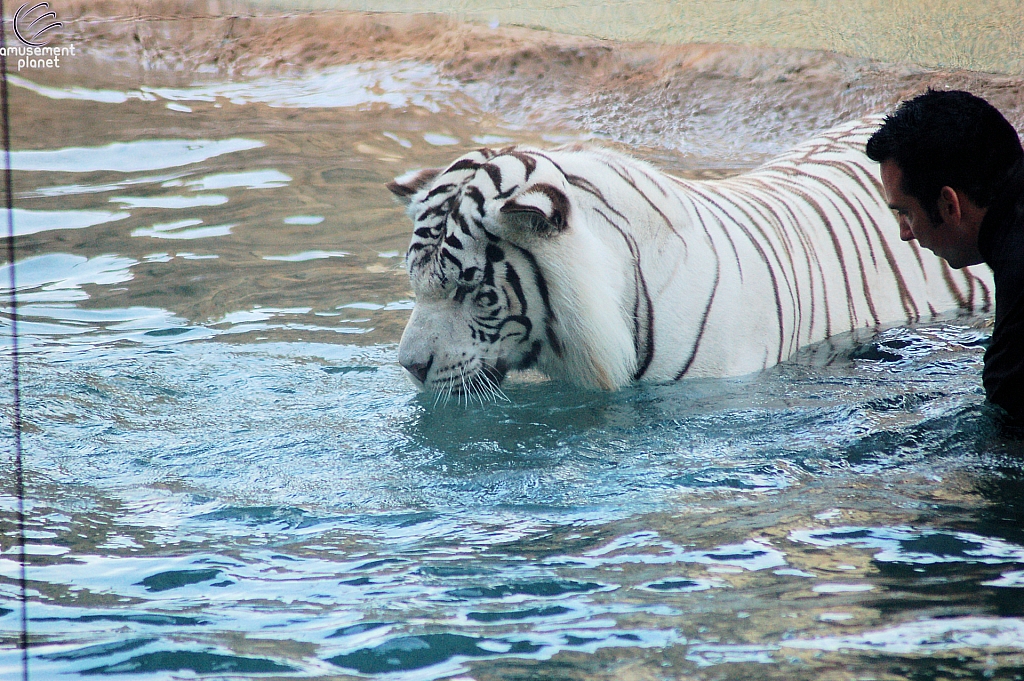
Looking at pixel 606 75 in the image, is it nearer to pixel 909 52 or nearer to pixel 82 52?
pixel 909 52

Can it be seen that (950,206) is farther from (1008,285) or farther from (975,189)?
(1008,285)

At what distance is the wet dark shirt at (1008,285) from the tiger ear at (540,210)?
1.16 m

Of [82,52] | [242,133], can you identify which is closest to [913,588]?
[242,133]

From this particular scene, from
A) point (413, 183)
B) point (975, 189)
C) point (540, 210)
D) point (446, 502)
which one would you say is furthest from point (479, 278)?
point (975, 189)

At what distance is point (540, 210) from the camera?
10.1ft

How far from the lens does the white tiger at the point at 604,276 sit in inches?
127

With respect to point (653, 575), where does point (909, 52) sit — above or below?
above

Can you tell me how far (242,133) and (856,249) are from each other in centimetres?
472

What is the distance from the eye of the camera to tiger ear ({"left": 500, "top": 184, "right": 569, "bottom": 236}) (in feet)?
10.1

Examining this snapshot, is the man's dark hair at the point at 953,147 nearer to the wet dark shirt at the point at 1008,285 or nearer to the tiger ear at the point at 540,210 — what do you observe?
the wet dark shirt at the point at 1008,285

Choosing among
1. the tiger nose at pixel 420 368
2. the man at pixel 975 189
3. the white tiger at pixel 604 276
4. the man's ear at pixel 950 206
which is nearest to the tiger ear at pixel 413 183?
the white tiger at pixel 604 276

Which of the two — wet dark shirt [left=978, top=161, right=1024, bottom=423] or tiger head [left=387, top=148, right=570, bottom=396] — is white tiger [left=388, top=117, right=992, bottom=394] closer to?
tiger head [left=387, top=148, right=570, bottom=396]

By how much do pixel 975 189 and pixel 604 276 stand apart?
108 cm

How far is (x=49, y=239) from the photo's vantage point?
208 inches
